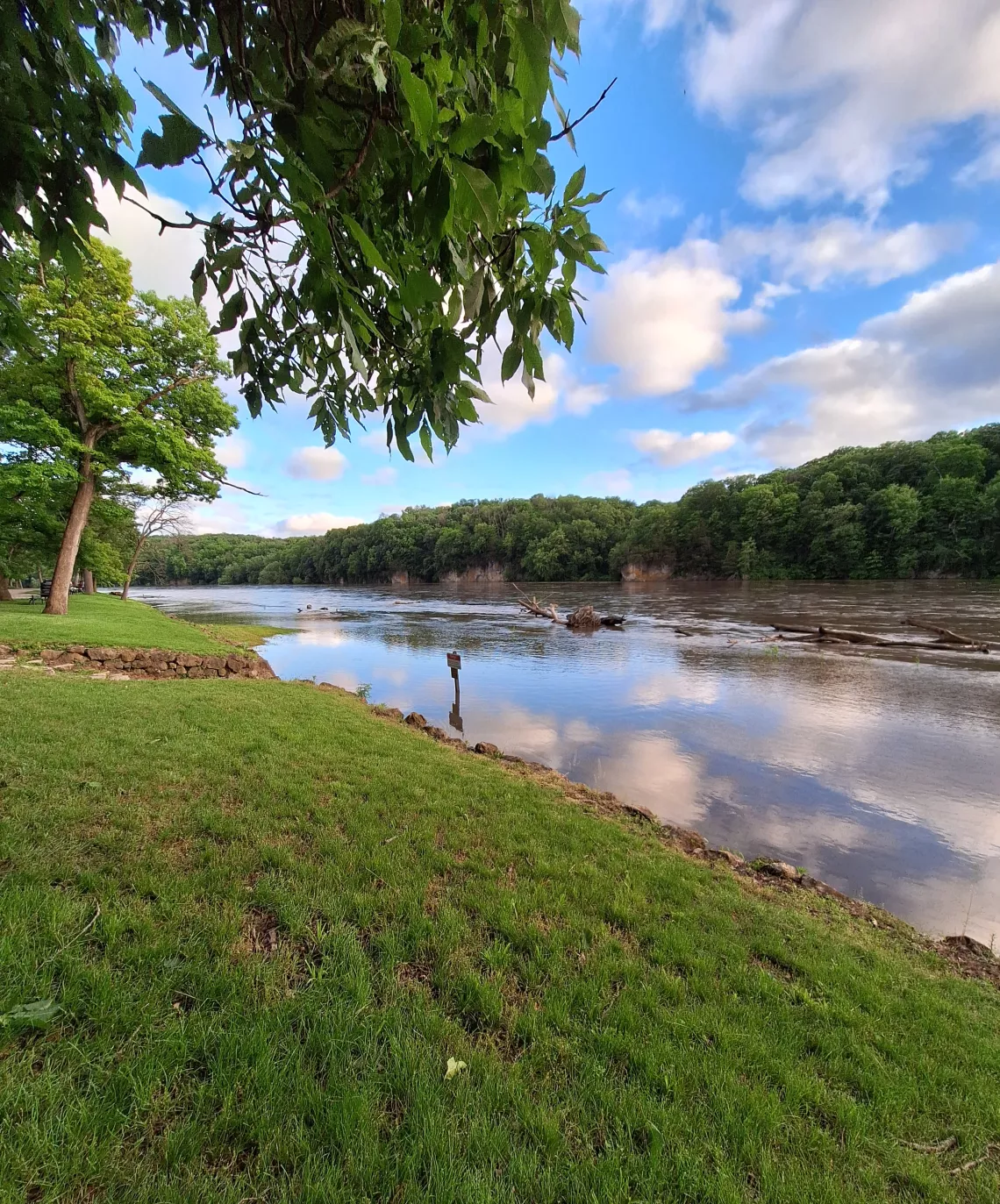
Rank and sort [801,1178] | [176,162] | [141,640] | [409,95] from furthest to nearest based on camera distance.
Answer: [141,640]
[801,1178]
[176,162]
[409,95]

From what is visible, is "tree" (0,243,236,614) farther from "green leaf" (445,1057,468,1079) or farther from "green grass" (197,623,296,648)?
"green leaf" (445,1057,468,1079)

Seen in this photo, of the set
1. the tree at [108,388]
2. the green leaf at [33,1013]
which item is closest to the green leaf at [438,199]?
the green leaf at [33,1013]

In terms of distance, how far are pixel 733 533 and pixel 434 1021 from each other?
82.9 metres

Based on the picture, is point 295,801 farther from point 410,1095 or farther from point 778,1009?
point 778,1009

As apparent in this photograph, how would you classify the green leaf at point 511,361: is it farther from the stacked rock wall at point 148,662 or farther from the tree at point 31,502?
the tree at point 31,502

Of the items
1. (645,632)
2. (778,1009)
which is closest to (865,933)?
(778,1009)

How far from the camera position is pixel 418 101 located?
39.1 inches

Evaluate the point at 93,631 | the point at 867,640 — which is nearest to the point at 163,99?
the point at 93,631

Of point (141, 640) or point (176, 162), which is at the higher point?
point (176, 162)

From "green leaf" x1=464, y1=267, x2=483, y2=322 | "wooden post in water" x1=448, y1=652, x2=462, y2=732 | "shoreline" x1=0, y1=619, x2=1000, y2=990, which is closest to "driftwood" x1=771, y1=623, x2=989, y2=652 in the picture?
"wooden post in water" x1=448, y1=652, x2=462, y2=732

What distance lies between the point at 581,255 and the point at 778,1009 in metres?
3.57

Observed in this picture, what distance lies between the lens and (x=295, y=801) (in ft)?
14.7

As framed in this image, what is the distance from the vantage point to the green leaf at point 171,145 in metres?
1.40

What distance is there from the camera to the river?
5.88 meters
